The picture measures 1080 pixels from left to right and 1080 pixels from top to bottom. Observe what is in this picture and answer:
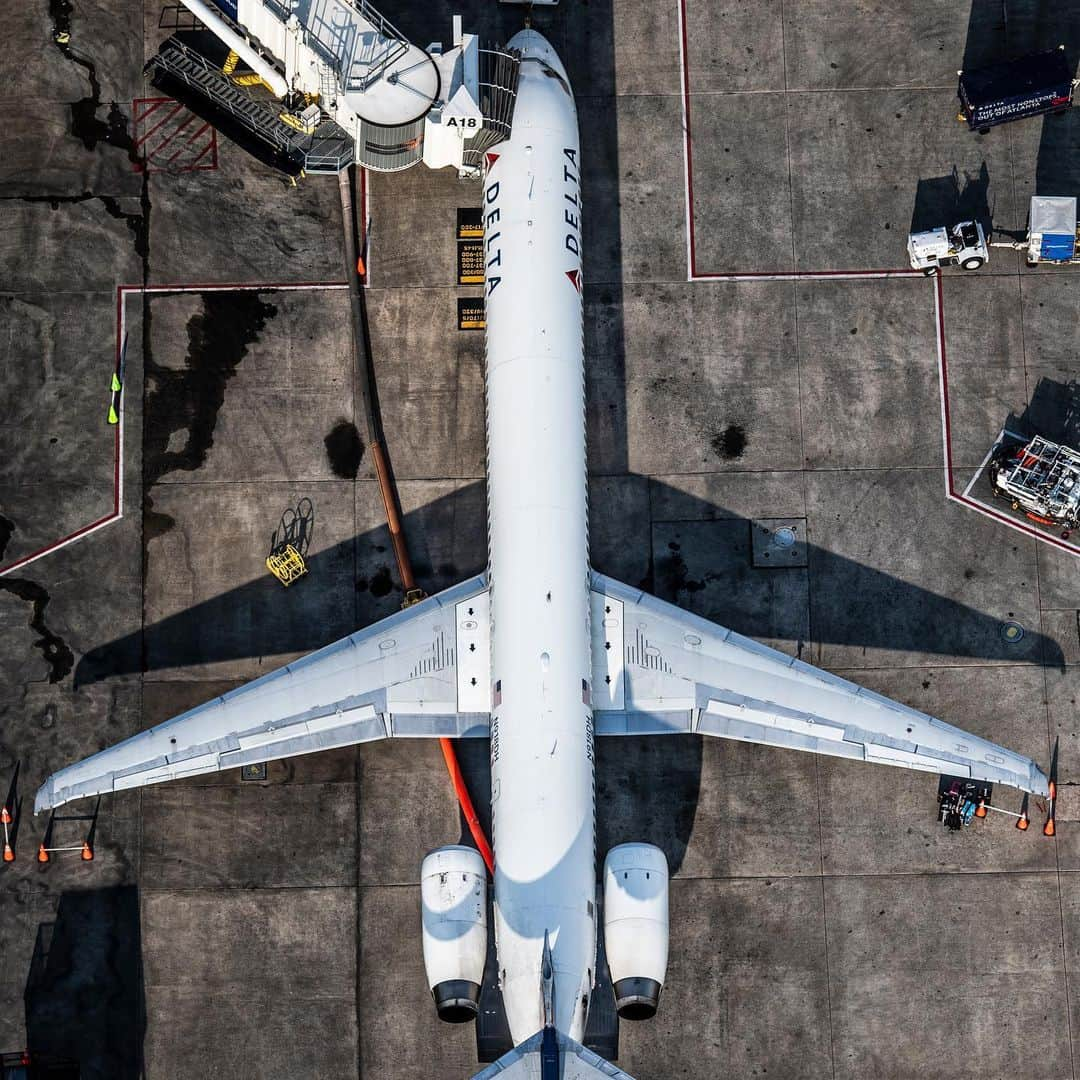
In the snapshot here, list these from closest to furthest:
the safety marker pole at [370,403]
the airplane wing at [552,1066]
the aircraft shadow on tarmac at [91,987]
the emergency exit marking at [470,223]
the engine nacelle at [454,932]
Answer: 1. the airplane wing at [552,1066]
2. the engine nacelle at [454,932]
3. the aircraft shadow on tarmac at [91,987]
4. the safety marker pole at [370,403]
5. the emergency exit marking at [470,223]

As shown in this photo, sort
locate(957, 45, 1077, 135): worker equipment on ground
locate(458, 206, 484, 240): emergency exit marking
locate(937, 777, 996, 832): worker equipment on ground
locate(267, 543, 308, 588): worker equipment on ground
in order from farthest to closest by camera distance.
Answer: locate(458, 206, 484, 240): emergency exit marking
locate(957, 45, 1077, 135): worker equipment on ground
locate(267, 543, 308, 588): worker equipment on ground
locate(937, 777, 996, 832): worker equipment on ground

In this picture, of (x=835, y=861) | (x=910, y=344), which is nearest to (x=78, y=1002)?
(x=835, y=861)

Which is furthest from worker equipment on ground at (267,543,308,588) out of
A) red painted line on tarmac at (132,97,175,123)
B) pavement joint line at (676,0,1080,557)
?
pavement joint line at (676,0,1080,557)

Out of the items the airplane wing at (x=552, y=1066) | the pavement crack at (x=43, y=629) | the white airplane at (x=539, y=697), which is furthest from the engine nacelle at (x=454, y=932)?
the pavement crack at (x=43, y=629)

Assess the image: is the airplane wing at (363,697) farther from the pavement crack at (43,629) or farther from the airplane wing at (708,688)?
the pavement crack at (43,629)

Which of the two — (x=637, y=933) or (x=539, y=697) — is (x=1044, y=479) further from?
(x=637, y=933)

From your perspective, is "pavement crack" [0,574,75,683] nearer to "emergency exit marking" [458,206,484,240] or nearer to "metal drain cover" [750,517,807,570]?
"emergency exit marking" [458,206,484,240]

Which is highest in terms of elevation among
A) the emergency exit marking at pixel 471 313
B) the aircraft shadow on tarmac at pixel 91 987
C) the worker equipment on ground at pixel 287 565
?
the emergency exit marking at pixel 471 313

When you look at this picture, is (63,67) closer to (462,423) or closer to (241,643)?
(462,423)
